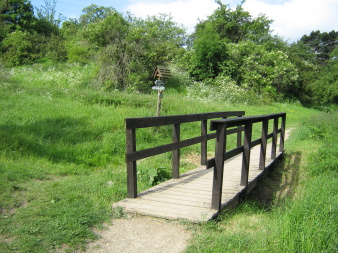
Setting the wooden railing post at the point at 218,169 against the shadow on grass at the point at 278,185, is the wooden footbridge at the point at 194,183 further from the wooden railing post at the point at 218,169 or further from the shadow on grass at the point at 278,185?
the shadow on grass at the point at 278,185

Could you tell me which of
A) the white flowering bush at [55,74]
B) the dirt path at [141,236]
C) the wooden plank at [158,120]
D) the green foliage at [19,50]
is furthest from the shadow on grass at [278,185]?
the green foliage at [19,50]

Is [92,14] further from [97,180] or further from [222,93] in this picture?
[97,180]

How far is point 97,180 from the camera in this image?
5.62 m

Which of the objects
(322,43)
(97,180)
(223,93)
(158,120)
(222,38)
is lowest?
(97,180)

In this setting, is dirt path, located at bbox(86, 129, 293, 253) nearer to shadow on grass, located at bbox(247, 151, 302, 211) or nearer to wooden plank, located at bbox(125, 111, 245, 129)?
wooden plank, located at bbox(125, 111, 245, 129)

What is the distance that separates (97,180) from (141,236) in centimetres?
232

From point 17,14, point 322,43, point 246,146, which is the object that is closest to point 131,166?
point 246,146

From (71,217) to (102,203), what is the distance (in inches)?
26.8

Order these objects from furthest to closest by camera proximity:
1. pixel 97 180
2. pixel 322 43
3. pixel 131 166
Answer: pixel 322 43 < pixel 97 180 < pixel 131 166

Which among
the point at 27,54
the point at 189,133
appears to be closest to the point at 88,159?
the point at 189,133

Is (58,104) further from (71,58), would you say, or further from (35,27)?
(35,27)

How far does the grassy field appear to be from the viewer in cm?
335

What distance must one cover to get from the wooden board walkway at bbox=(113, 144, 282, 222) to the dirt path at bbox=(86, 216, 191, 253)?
143mm

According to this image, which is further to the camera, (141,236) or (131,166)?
(131,166)
